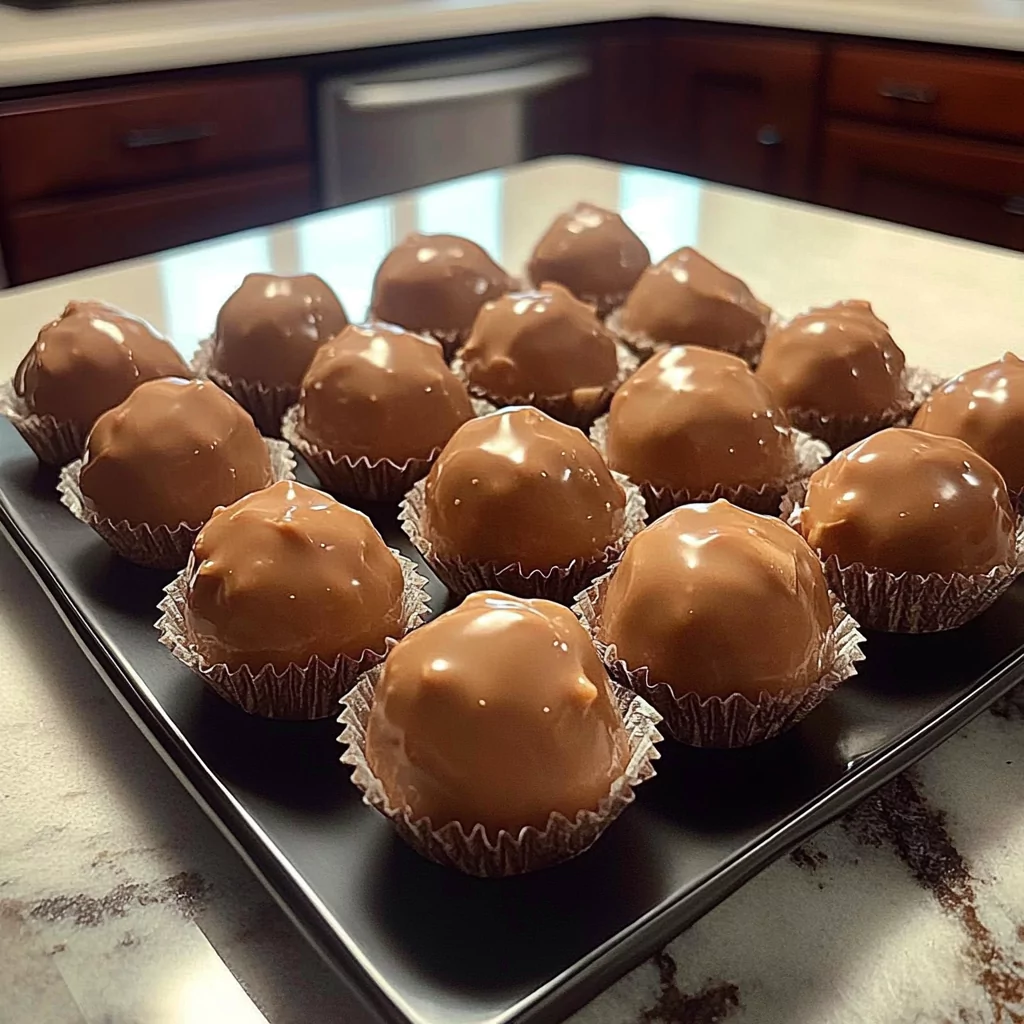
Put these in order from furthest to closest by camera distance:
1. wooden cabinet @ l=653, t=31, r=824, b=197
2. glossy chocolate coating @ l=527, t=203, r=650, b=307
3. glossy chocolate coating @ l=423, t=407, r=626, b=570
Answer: wooden cabinet @ l=653, t=31, r=824, b=197 → glossy chocolate coating @ l=527, t=203, r=650, b=307 → glossy chocolate coating @ l=423, t=407, r=626, b=570

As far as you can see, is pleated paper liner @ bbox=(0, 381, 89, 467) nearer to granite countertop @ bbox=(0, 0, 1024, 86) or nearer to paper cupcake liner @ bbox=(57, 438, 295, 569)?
paper cupcake liner @ bbox=(57, 438, 295, 569)

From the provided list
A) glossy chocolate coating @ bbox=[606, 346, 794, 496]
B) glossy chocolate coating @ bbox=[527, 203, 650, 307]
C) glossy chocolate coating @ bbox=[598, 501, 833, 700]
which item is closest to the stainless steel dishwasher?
glossy chocolate coating @ bbox=[527, 203, 650, 307]

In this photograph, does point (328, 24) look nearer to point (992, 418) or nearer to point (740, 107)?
point (740, 107)

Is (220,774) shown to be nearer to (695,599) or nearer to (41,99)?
(695,599)

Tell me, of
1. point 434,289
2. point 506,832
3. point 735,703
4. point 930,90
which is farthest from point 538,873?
point 930,90

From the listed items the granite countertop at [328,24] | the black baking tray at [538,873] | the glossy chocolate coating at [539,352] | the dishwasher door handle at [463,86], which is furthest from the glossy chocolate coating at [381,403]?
the dishwasher door handle at [463,86]
